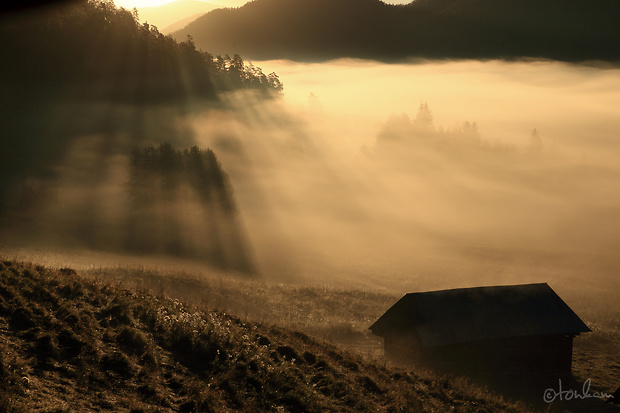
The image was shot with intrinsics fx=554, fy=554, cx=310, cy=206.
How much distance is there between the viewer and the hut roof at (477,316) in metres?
31.9

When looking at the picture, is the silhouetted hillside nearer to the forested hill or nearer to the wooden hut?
the forested hill

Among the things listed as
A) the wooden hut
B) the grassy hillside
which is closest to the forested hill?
the wooden hut

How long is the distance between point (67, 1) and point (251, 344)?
13558 cm

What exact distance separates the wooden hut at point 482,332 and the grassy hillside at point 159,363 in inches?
400

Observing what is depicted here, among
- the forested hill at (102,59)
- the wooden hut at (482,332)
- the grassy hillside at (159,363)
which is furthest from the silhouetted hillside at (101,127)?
the grassy hillside at (159,363)

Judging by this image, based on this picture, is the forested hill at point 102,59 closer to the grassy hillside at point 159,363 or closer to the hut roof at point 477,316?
the hut roof at point 477,316

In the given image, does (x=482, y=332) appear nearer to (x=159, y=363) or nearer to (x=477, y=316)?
(x=477, y=316)

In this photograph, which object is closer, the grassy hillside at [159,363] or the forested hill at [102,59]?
the grassy hillside at [159,363]

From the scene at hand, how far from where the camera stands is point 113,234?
242ft

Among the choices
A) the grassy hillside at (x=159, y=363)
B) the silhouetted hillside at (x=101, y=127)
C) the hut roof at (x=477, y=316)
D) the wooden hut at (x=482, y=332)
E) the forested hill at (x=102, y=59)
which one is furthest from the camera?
the forested hill at (x=102, y=59)

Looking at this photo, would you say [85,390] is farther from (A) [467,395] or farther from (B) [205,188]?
(B) [205,188]

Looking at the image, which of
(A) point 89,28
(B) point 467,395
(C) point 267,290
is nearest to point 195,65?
(A) point 89,28

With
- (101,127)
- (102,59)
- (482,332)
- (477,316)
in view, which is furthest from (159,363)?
(102,59)

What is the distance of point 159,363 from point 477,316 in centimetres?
2351
